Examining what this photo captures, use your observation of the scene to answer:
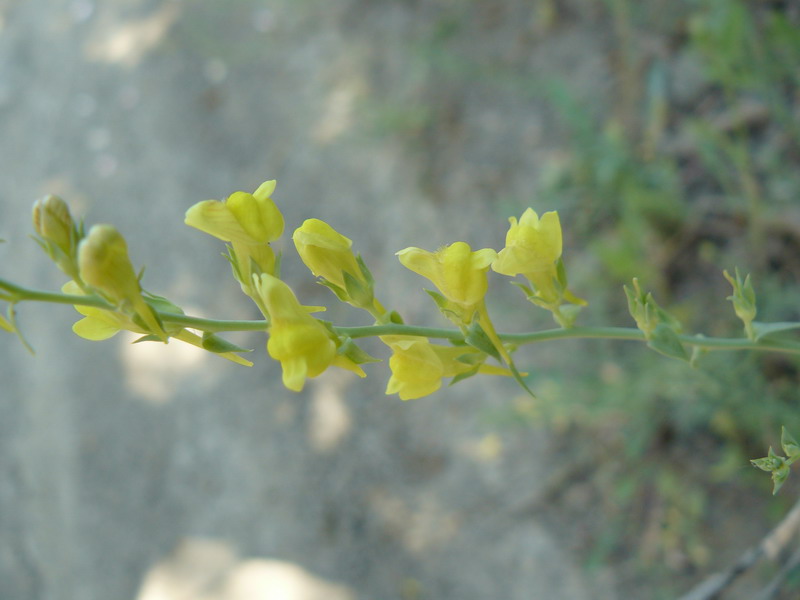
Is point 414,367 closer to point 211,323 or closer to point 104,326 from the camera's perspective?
point 211,323

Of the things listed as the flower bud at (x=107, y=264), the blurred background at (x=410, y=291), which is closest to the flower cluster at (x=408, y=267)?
the flower bud at (x=107, y=264)

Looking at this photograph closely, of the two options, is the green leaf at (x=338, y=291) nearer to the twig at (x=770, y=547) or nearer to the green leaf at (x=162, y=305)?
the green leaf at (x=162, y=305)

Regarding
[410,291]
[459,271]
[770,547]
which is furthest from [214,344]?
[410,291]

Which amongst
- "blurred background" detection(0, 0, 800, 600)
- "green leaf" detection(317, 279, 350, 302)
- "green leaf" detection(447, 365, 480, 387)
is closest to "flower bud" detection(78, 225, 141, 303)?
"green leaf" detection(317, 279, 350, 302)

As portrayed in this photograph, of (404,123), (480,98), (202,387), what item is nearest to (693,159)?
(480,98)

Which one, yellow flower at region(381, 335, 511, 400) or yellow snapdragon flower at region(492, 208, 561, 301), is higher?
yellow snapdragon flower at region(492, 208, 561, 301)

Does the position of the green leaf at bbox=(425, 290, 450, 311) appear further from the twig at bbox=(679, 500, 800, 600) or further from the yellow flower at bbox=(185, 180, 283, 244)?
the twig at bbox=(679, 500, 800, 600)

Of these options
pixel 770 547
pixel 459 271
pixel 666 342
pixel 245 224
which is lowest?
pixel 770 547

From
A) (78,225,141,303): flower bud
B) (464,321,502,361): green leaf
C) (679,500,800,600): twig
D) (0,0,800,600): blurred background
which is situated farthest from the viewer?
(0,0,800,600): blurred background
